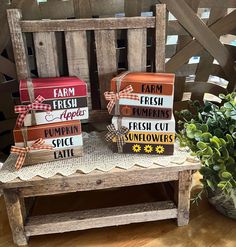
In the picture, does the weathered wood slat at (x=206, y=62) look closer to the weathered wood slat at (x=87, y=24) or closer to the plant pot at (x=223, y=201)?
the weathered wood slat at (x=87, y=24)

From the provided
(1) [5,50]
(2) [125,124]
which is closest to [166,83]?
(2) [125,124]

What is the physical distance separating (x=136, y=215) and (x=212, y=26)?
2.29ft

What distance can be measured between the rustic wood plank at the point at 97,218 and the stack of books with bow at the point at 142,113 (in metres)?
0.18

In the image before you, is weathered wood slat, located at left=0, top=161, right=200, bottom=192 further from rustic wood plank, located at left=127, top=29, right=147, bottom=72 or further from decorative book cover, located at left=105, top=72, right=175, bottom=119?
rustic wood plank, located at left=127, top=29, right=147, bottom=72

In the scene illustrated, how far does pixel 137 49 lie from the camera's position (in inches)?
40.2

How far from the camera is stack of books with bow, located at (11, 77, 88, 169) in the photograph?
33.8 inches

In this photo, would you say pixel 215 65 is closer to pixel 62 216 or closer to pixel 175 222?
pixel 175 222

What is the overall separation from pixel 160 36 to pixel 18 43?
44 cm

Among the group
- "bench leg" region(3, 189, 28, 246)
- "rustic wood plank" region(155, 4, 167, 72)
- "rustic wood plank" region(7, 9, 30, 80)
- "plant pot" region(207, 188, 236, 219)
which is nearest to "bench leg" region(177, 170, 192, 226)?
"plant pot" region(207, 188, 236, 219)

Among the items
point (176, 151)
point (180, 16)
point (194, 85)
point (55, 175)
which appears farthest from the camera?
point (194, 85)

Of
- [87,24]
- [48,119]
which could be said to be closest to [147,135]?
[48,119]

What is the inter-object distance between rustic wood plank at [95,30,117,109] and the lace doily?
0.75 feet

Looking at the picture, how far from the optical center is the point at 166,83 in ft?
2.92

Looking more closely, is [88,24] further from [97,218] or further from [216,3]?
[97,218]
